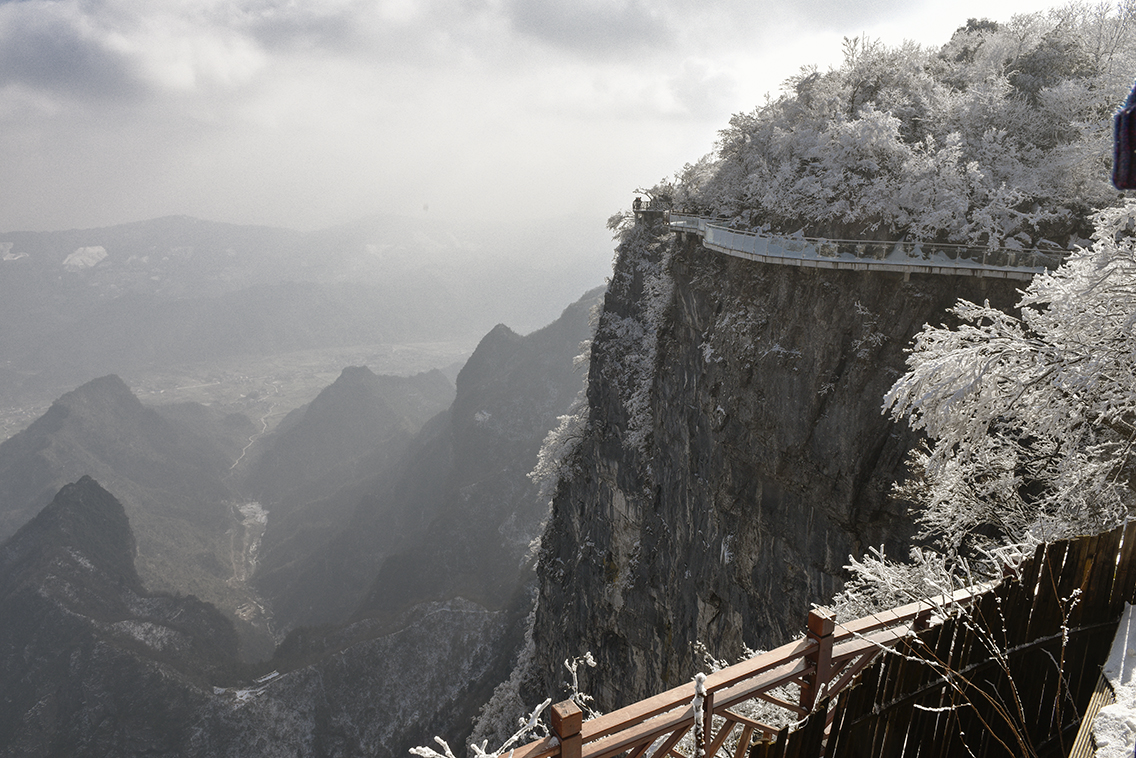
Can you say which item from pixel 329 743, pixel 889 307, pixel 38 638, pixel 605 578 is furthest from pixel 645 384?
pixel 38 638

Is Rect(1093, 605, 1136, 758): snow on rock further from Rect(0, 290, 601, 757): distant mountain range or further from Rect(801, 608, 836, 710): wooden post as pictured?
Rect(0, 290, 601, 757): distant mountain range

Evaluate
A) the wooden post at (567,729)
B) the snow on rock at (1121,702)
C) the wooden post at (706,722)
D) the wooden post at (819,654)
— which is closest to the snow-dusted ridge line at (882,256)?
the snow on rock at (1121,702)

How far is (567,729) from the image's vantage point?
2879mm

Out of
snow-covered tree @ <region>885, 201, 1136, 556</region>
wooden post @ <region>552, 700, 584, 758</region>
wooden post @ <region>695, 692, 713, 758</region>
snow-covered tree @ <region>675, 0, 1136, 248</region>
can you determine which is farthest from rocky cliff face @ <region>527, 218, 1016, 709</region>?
wooden post @ <region>552, 700, 584, 758</region>

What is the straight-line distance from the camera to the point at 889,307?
12.9 meters

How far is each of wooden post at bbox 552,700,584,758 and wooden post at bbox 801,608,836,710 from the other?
1928 mm

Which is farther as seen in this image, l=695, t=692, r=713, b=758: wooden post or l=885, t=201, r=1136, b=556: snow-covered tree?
l=885, t=201, r=1136, b=556: snow-covered tree

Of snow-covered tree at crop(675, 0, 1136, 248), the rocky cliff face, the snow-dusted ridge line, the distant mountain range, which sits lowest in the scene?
the distant mountain range

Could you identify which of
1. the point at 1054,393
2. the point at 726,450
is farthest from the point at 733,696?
the point at 726,450

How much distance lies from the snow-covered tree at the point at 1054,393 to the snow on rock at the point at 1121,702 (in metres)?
2.05

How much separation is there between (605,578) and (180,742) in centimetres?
4778

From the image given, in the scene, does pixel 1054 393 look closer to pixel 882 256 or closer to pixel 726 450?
pixel 882 256

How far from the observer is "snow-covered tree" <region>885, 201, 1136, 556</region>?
581cm

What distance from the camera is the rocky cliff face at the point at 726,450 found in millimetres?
12797
